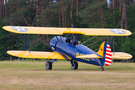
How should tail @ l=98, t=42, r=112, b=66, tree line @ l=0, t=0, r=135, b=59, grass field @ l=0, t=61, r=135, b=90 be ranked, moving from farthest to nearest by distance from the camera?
tree line @ l=0, t=0, r=135, b=59 < tail @ l=98, t=42, r=112, b=66 < grass field @ l=0, t=61, r=135, b=90

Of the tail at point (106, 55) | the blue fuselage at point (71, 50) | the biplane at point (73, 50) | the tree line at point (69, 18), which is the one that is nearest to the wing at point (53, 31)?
the biplane at point (73, 50)

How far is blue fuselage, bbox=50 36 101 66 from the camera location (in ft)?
58.5

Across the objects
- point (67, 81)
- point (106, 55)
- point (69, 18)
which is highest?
point (69, 18)

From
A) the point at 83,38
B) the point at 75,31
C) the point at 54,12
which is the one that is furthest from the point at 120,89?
the point at 83,38

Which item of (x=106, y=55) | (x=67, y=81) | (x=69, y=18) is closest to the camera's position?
(x=67, y=81)

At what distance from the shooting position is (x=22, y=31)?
1795 centimetres

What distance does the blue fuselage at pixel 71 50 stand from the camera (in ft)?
58.5

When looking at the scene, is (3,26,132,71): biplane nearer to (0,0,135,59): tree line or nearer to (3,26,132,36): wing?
(3,26,132,36): wing

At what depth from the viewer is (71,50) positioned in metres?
19.0

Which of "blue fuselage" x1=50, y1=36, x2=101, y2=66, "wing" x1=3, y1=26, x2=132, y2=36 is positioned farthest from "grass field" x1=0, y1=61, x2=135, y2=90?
"wing" x1=3, y1=26, x2=132, y2=36

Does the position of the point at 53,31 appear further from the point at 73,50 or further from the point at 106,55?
the point at 106,55

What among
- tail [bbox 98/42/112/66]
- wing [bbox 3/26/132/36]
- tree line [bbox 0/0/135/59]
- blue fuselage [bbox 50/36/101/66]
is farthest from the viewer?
tree line [bbox 0/0/135/59]

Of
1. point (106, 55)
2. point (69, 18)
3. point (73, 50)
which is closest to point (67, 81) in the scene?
point (106, 55)

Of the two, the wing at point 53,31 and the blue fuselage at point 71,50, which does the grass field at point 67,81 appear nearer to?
the blue fuselage at point 71,50
